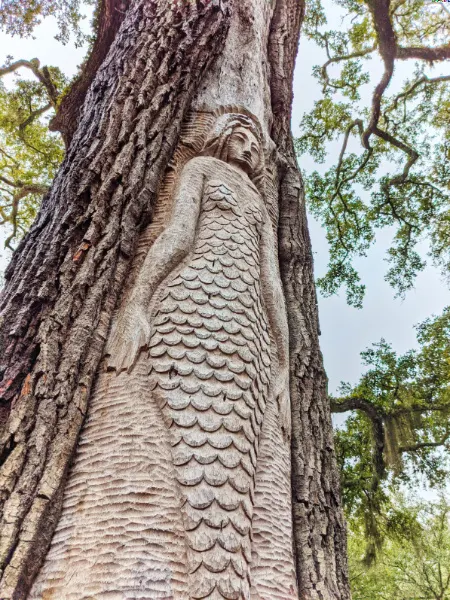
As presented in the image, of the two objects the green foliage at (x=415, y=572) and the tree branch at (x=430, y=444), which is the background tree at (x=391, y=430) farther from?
the green foliage at (x=415, y=572)

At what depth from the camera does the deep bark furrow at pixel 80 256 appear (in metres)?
1.52

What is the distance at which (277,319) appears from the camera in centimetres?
241

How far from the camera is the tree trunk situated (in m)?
1.54

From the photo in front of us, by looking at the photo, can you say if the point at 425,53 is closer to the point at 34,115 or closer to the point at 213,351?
the point at 34,115

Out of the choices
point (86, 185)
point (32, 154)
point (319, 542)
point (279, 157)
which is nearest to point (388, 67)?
point (279, 157)

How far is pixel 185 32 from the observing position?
10.6 feet

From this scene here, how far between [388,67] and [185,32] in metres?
6.83

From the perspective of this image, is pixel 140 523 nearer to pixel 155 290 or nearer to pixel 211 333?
pixel 211 333

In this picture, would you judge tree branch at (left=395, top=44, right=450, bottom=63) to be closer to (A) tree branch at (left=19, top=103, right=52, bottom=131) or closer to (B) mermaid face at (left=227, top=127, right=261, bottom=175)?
(A) tree branch at (left=19, top=103, right=52, bottom=131)

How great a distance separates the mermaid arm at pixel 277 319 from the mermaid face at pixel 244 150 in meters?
0.51

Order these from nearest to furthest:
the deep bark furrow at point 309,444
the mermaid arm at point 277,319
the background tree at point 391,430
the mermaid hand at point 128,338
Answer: the mermaid hand at point 128,338 → the deep bark furrow at point 309,444 → the mermaid arm at point 277,319 → the background tree at point 391,430

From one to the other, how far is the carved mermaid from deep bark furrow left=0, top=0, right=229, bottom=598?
0.17 meters

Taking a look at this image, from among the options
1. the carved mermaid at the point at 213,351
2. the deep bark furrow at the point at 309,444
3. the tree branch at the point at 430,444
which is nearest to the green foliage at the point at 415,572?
the tree branch at the point at 430,444

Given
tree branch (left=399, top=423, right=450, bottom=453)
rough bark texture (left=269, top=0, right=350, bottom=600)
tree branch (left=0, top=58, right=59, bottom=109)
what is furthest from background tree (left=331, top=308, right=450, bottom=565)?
tree branch (left=0, top=58, right=59, bottom=109)
